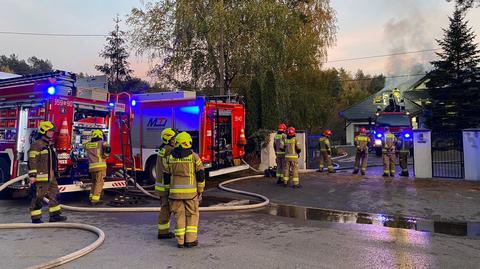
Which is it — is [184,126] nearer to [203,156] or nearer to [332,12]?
[203,156]

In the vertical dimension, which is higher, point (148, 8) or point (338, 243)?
point (148, 8)

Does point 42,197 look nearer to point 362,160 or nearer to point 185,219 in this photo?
point 185,219

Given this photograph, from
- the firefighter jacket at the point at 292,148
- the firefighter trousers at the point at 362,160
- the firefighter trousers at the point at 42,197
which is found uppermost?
the firefighter jacket at the point at 292,148

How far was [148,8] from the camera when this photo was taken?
61.0ft

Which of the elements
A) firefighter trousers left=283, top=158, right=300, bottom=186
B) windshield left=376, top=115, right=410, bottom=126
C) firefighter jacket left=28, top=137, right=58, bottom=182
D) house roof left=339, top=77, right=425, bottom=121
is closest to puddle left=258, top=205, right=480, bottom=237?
firefighter trousers left=283, top=158, right=300, bottom=186

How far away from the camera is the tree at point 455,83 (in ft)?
88.6

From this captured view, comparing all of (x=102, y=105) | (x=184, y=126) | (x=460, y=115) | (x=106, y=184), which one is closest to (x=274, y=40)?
(x=184, y=126)

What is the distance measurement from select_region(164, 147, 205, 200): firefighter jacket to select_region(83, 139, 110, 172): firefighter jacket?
3914 mm

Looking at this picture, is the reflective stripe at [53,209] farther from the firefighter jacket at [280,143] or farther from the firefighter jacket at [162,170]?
the firefighter jacket at [280,143]

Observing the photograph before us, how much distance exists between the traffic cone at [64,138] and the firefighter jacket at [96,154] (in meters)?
0.44

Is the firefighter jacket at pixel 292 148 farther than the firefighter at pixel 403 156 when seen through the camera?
No

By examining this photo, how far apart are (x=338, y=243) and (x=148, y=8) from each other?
15.3 metres

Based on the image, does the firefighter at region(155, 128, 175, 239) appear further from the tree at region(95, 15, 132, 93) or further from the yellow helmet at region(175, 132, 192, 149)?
the tree at region(95, 15, 132, 93)

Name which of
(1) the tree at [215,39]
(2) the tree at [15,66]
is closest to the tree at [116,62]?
(1) the tree at [215,39]
